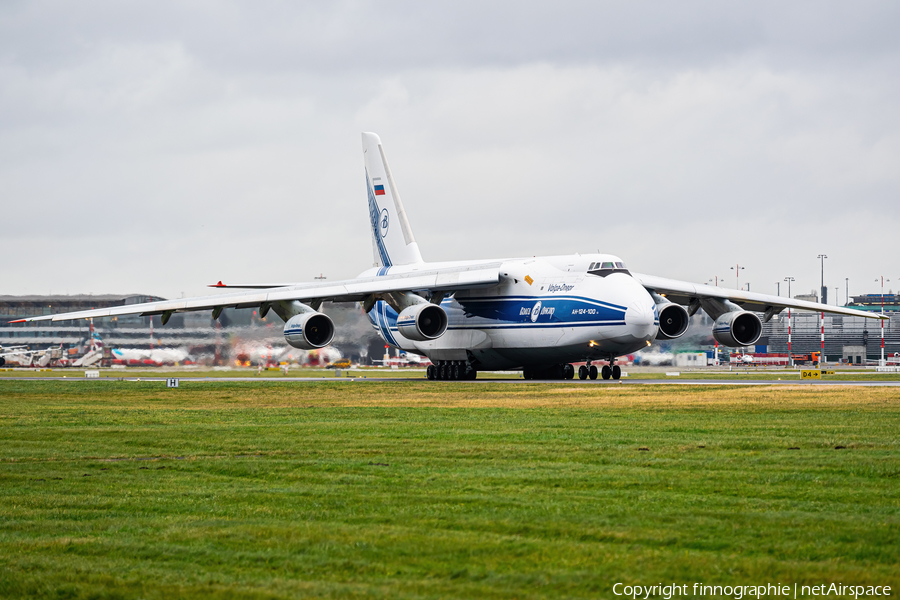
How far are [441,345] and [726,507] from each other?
29765 millimetres

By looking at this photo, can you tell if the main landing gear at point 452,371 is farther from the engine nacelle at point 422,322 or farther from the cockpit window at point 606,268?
the cockpit window at point 606,268

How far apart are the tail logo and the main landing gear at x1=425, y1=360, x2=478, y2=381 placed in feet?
24.3

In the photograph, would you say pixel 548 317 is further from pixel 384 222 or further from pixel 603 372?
pixel 384 222

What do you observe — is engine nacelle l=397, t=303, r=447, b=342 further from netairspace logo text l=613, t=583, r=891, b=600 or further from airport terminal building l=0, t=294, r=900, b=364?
netairspace logo text l=613, t=583, r=891, b=600

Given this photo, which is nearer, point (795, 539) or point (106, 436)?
point (795, 539)

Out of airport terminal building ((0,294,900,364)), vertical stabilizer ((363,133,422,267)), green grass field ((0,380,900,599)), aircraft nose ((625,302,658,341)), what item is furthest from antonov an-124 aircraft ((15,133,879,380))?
green grass field ((0,380,900,599))

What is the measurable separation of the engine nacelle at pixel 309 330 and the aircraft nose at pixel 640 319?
9565 millimetres

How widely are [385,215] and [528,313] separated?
11.6 m

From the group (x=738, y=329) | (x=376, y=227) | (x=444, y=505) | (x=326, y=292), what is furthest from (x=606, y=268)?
(x=444, y=505)

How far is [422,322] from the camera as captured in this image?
3325 centimetres

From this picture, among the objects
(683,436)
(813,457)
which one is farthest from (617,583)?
(683,436)

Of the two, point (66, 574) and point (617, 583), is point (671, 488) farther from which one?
point (66, 574)

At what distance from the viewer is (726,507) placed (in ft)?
27.2

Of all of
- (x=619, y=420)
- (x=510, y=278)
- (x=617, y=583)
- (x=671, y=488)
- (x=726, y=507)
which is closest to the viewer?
(x=617, y=583)
